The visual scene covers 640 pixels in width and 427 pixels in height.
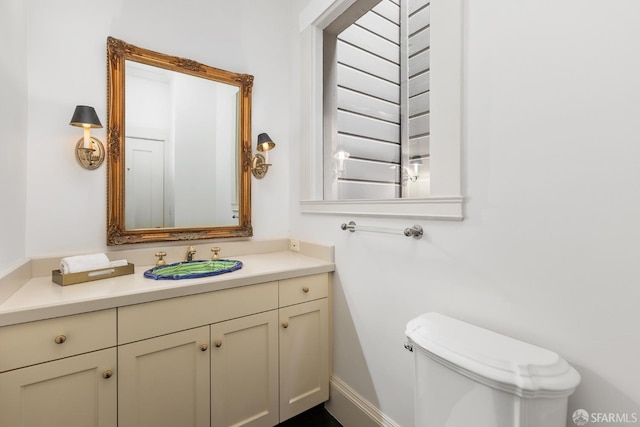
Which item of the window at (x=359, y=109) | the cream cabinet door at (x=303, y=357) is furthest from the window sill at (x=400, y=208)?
the cream cabinet door at (x=303, y=357)

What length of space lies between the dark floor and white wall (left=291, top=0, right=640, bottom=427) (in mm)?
990

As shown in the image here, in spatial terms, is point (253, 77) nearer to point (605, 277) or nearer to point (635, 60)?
point (635, 60)

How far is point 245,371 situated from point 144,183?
3.65 feet

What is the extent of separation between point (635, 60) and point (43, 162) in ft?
7.15

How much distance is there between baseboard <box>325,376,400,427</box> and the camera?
145 centimetres

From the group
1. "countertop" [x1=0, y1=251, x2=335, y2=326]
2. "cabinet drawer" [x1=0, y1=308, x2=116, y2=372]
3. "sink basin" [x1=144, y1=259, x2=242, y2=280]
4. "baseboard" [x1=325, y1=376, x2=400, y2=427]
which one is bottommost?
"baseboard" [x1=325, y1=376, x2=400, y2=427]

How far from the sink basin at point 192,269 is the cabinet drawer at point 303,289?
0.27 metres

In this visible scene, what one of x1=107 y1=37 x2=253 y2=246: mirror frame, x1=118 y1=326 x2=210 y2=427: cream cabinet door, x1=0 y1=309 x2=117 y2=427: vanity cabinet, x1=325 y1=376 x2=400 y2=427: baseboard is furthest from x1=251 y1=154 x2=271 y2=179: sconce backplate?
x1=325 y1=376 x2=400 y2=427: baseboard

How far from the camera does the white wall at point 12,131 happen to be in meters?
1.10

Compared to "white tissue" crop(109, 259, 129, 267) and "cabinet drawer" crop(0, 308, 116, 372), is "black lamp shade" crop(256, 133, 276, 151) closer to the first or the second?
"white tissue" crop(109, 259, 129, 267)

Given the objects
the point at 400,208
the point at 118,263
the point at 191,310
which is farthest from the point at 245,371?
the point at 400,208

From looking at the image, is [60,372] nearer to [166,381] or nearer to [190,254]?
[166,381]

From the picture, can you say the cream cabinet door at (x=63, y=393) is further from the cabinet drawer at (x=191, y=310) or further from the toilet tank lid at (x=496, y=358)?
the toilet tank lid at (x=496, y=358)

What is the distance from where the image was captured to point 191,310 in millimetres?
1271
